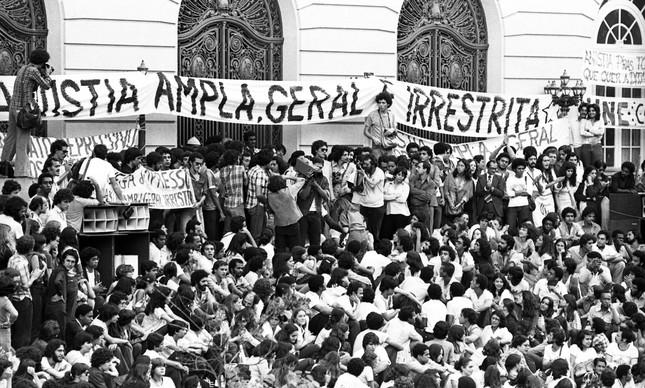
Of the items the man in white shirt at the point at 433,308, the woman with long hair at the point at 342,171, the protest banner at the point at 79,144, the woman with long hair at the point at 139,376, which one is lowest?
the woman with long hair at the point at 139,376

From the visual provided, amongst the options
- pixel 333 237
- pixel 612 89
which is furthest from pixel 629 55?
pixel 333 237

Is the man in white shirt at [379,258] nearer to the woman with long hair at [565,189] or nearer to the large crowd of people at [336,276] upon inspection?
the large crowd of people at [336,276]

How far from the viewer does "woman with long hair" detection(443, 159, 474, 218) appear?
3169cm

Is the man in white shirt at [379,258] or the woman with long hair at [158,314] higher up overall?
the man in white shirt at [379,258]

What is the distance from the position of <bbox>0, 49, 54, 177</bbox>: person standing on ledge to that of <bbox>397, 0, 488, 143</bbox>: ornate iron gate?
10.5 metres

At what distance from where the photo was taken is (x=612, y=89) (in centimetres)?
4012

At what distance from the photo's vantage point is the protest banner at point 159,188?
2823 centimetres

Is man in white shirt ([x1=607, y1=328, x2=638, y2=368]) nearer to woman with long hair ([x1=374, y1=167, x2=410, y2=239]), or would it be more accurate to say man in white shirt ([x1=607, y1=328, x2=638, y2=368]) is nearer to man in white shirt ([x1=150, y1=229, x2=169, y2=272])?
woman with long hair ([x1=374, y1=167, x2=410, y2=239])

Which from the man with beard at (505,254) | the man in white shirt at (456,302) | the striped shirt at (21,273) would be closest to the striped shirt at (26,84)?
the striped shirt at (21,273)

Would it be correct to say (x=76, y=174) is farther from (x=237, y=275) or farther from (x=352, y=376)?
(x=352, y=376)

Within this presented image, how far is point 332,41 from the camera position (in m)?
36.2

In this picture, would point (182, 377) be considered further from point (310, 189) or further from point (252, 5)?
point (252, 5)

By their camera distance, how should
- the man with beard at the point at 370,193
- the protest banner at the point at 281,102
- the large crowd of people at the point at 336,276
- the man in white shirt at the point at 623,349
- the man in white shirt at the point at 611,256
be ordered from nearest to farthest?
the large crowd of people at the point at 336,276 < the man in white shirt at the point at 623,349 < the man with beard at the point at 370,193 < the man in white shirt at the point at 611,256 < the protest banner at the point at 281,102

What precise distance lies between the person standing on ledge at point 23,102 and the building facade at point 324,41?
15.9ft
